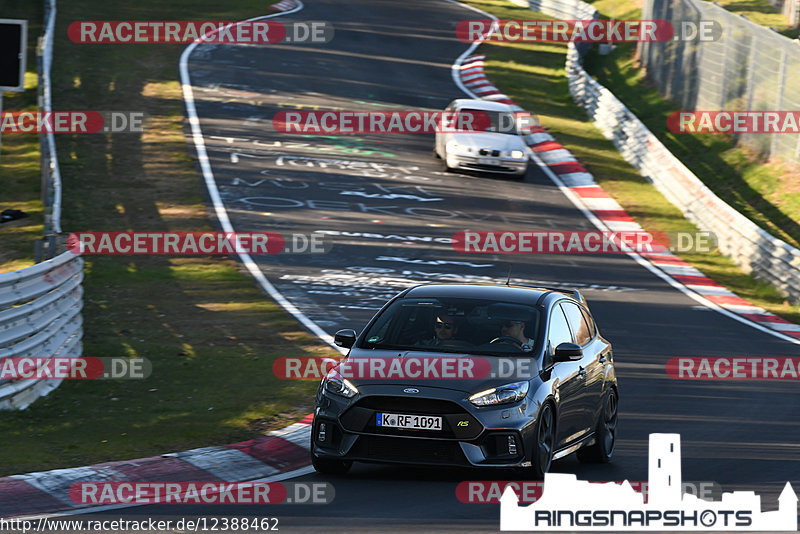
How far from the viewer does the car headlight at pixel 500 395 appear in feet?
31.3

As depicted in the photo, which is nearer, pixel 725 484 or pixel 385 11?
pixel 725 484

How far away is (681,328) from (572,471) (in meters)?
8.83

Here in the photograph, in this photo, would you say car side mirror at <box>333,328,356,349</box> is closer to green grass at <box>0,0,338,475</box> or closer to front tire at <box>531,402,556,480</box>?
front tire at <box>531,402,556,480</box>

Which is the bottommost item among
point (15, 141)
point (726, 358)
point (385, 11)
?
point (726, 358)

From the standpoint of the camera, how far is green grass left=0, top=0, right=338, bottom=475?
1167 centimetres

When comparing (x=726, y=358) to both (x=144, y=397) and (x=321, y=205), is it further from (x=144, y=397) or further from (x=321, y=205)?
(x=321, y=205)

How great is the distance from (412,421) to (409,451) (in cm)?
23

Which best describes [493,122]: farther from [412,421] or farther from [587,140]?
[412,421]

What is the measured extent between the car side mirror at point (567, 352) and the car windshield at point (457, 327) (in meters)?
0.20

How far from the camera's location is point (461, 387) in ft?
31.5

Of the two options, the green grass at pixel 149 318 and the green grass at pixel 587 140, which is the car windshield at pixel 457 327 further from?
the green grass at pixel 587 140

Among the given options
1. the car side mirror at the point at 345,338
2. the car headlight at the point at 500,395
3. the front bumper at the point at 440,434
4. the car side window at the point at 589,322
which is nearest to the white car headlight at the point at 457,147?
the car side window at the point at 589,322

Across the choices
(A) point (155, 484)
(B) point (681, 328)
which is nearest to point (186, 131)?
(B) point (681, 328)

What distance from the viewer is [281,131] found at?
31.6 metres
